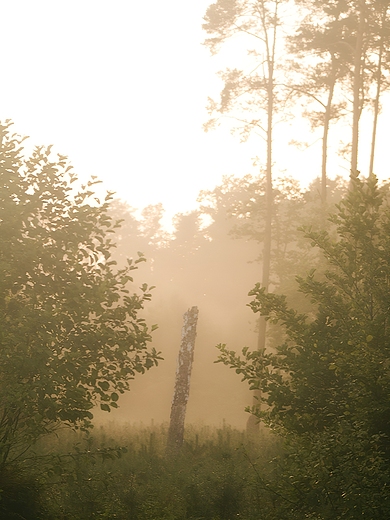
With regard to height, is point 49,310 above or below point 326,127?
below

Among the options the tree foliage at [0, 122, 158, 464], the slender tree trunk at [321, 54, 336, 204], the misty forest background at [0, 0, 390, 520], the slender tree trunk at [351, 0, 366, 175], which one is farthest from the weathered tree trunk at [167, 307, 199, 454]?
the slender tree trunk at [321, 54, 336, 204]

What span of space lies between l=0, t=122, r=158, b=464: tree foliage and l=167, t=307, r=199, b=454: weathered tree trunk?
261 inches

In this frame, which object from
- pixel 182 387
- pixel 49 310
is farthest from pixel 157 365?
pixel 182 387

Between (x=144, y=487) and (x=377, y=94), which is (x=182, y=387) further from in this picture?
(x=377, y=94)

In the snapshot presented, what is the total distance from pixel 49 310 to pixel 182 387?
8.10 m

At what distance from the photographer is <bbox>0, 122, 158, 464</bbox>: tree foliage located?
729 centimetres

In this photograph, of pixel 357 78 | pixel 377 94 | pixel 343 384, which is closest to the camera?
pixel 343 384

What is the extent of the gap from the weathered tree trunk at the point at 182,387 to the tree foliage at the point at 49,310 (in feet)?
21.7

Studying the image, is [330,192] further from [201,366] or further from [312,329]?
[312,329]

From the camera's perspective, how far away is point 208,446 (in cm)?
1478

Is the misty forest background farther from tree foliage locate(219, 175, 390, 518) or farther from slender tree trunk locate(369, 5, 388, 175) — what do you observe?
slender tree trunk locate(369, 5, 388, 175)

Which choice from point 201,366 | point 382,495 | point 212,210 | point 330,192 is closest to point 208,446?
point 382,495

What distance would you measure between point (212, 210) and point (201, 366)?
2908 centimetres

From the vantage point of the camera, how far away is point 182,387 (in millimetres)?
15062
